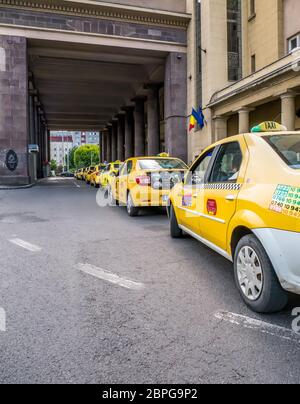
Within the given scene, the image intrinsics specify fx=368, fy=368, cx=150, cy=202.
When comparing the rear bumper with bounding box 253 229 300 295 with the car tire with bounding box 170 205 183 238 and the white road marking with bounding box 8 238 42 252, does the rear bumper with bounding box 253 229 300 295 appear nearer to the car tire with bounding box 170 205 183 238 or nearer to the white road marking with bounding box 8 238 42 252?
the car tire with bounding box 170 205 183 238

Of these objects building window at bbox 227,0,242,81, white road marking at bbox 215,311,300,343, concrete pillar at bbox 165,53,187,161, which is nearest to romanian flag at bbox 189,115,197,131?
concrete pillar at bbox 165,53,187,161

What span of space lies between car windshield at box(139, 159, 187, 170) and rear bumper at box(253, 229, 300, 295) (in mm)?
6628

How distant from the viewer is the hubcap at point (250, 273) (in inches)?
130

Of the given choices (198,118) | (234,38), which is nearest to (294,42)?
(234,38)

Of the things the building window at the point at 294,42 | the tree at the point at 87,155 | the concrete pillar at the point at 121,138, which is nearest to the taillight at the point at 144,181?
the building window at the point at 294,42

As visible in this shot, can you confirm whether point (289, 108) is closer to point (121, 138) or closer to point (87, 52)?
point (87, 52)

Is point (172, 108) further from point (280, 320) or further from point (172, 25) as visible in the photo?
point (280, 320)

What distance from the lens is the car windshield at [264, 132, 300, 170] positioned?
3.30 m

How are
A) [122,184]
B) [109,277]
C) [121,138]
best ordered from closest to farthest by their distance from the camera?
1. [109,277]
2. [122,184]
3. [121,138]

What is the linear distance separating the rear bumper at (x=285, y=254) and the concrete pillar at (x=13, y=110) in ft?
76.5

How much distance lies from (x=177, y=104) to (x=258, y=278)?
999 inches

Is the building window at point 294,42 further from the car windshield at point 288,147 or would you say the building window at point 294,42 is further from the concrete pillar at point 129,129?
the concrete pillar at point 129,129

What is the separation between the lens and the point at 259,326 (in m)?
3.08

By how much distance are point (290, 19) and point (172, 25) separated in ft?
34.9
